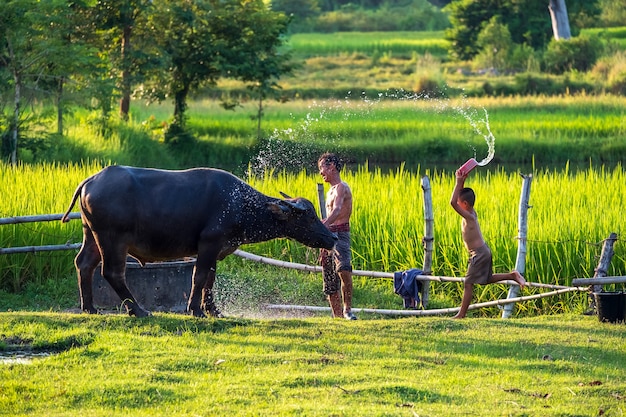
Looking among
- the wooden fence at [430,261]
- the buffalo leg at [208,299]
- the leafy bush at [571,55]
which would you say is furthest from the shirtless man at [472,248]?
the leafy bush at [571,55]

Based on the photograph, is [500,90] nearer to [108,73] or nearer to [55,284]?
[108,73]

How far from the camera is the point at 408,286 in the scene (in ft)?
31.4

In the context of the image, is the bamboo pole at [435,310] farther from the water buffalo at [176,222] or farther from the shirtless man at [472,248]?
the water buffalo at [176,222]

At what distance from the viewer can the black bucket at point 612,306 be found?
8.04m

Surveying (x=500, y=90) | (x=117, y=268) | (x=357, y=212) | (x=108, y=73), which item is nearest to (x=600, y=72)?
(x=500, y=90)

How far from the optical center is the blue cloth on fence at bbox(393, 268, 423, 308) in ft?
31.4

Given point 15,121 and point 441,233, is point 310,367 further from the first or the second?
point 15,121

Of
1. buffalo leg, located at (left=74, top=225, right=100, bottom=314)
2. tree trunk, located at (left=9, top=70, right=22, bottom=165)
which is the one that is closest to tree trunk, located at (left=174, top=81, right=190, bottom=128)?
tree trunk, located at (left=9, top=70, right=22, bottom=165)

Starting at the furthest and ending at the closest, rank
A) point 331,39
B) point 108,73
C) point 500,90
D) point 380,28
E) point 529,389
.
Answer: point 380,28
point 331,39
point 500,90
point 108,73
point 529,389

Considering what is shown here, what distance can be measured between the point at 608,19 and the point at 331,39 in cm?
1319

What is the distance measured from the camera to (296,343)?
23.3ft

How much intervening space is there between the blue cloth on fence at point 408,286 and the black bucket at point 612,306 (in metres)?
1.85

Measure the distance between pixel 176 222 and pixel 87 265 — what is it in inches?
32.0

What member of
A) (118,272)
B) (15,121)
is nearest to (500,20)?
(15,121)
